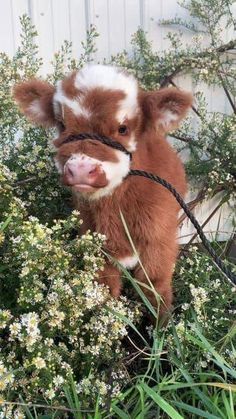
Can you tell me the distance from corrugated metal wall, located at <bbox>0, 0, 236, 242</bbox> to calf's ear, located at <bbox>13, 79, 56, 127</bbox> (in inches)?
44.5

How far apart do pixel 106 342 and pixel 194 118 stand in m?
1.78

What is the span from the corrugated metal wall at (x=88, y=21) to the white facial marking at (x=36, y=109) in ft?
3.78

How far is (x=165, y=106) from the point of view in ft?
4.96

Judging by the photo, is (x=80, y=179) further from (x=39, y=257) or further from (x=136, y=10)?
(x=136, y=10)

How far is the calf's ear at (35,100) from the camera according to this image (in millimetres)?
1592

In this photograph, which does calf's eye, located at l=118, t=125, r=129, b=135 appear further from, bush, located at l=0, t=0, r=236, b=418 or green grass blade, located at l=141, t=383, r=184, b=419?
green grass blade, located at l=141, t=383, r=184, b=419

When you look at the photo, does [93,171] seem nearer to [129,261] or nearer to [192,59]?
[129,261]

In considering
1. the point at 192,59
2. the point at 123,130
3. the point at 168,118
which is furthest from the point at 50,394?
the point at 192,59

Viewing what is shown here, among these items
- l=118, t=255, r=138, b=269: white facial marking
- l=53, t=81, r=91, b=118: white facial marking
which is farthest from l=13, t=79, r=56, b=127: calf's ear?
l=118, t=255, r=138, b=269: white facial marking

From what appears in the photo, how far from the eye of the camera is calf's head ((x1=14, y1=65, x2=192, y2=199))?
52.4 inches

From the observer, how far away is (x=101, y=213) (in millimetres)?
1566

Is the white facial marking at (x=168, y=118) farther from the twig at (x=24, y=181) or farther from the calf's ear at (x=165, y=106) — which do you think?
the twig at (x=24, y=181)

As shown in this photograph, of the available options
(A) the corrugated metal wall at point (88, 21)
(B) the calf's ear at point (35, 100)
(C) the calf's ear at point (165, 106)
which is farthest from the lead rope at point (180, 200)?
(A) the corrugated metal wall at point (88, 21)

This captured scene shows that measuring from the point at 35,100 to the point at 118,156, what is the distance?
39cm
